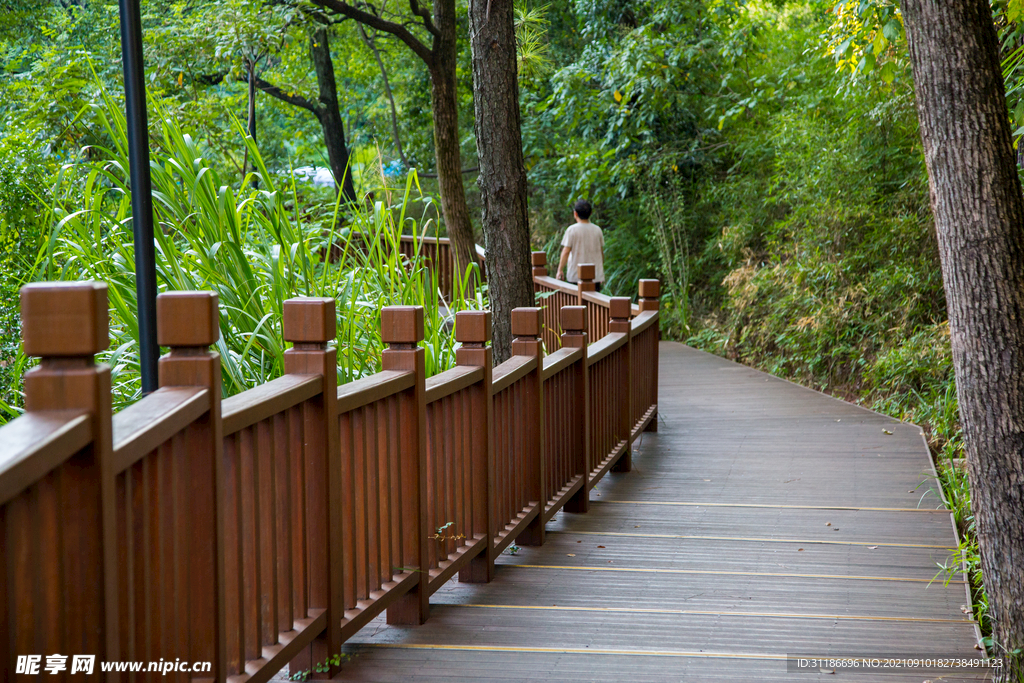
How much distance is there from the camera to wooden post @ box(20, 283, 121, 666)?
1.31 m

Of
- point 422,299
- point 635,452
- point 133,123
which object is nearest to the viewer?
point 133,123

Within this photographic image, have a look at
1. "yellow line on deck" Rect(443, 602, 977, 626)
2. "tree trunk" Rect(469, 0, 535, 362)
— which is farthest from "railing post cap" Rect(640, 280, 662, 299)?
"yellow line on deck" Rect(443, 602, 977, 626)

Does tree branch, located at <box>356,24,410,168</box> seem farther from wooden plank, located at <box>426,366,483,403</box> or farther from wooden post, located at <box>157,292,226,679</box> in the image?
wooden post, located at <box>157,292,226,679</box>

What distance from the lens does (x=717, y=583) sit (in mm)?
3535

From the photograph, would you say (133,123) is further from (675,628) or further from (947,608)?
(947,608)

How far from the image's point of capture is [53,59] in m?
9.69

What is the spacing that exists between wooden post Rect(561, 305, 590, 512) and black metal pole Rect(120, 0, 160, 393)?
223 cm

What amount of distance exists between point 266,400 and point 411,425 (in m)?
0.84

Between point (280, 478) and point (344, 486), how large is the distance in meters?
0.33

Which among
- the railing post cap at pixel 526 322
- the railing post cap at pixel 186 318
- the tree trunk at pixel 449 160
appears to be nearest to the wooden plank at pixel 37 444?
the railing post cap at pixel 186 318

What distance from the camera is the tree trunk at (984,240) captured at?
2621mm

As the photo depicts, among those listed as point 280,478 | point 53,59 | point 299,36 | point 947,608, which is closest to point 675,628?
point 947,608

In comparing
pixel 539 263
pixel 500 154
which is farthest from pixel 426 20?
pixel 500 154

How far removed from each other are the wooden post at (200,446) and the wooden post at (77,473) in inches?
13.8
